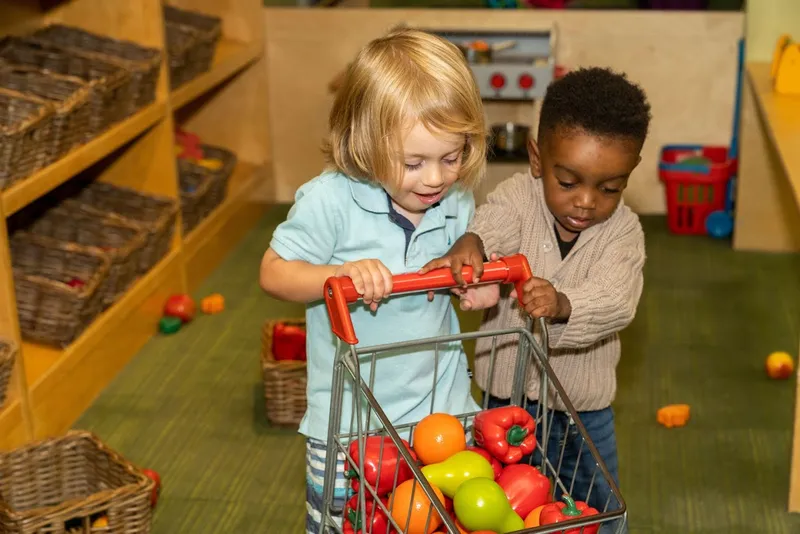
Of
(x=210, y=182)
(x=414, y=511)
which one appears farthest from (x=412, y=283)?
(x=210, y=182)

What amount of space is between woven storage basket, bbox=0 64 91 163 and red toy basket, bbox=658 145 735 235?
216 cm

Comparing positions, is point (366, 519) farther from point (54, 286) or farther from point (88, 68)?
point (88, 68)

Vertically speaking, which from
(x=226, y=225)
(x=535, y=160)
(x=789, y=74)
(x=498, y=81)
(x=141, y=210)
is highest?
(x=535, y=160)

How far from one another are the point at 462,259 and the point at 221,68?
2480mm

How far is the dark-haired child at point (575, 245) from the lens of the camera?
5.08 ft

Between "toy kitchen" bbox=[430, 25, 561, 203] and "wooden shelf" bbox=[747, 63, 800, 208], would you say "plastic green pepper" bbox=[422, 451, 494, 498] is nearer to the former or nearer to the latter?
"wooden shelf" bbox=[747, 63, 800, 208]

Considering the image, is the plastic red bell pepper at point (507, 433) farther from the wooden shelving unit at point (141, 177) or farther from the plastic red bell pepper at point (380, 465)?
the wooden shelving unit at point (141, 177)

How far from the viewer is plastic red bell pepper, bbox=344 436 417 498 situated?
1366 mm

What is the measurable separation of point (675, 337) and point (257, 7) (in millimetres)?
1997

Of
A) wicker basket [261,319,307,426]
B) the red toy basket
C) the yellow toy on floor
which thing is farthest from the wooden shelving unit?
the yellow toy on floor

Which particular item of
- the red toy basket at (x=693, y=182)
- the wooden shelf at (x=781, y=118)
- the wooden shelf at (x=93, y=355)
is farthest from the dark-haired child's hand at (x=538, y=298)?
the red toy basket at (x=693, y=182)

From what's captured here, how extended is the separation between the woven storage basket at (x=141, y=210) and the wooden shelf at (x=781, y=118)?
166 cm

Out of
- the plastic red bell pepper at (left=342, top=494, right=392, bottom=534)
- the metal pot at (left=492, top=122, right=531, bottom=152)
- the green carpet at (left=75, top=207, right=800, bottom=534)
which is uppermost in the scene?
the plastic red bell pepper at (left=342, top=494, right=392, bottom=534)

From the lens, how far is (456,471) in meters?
1.37
